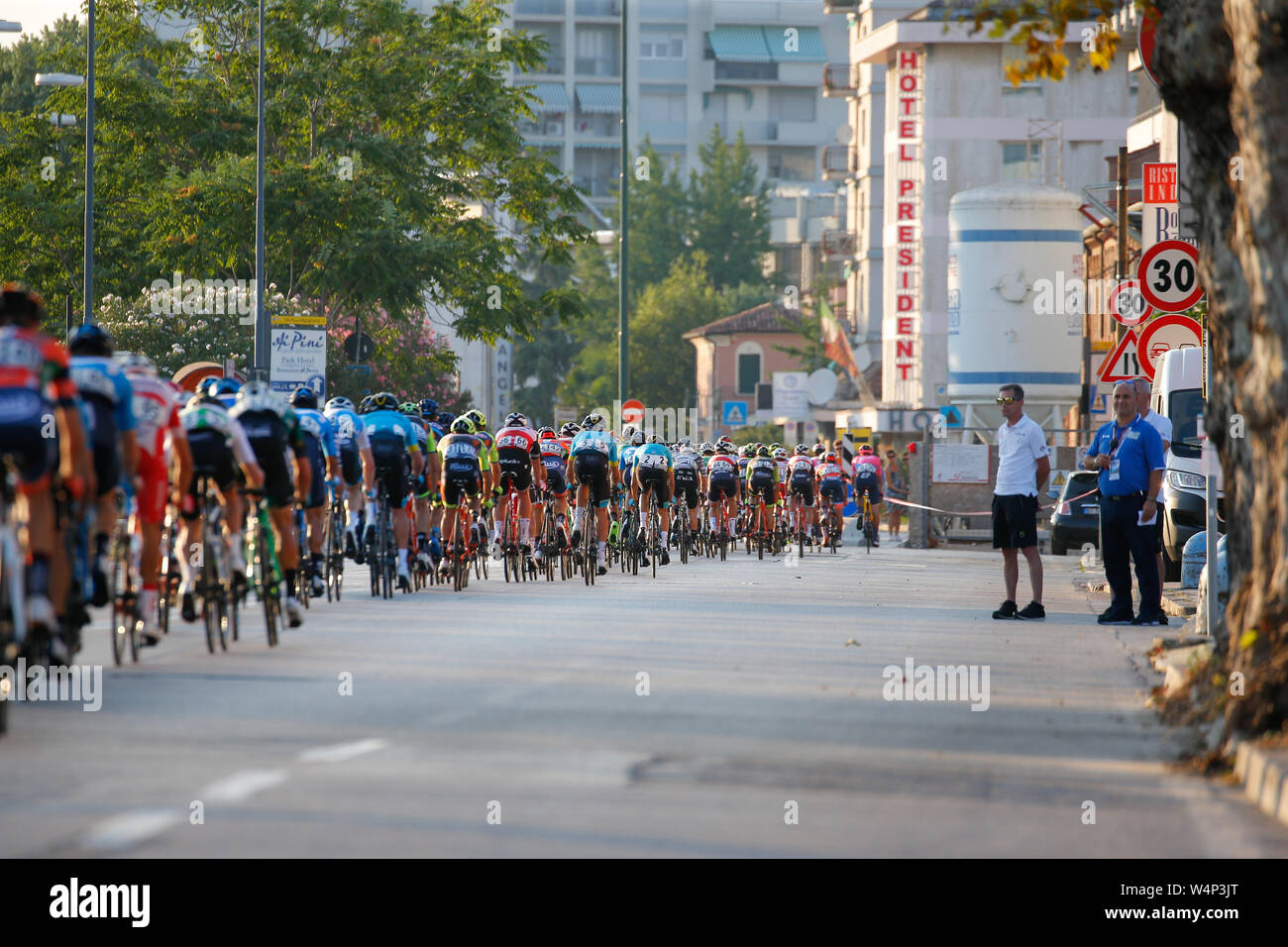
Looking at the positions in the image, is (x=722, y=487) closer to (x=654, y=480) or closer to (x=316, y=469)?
(x=654, y=480)

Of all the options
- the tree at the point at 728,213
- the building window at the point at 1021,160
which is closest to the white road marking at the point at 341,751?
the building window at the point at 1021,160

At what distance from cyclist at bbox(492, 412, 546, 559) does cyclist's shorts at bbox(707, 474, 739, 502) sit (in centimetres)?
1025

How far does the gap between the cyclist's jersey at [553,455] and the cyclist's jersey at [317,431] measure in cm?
608

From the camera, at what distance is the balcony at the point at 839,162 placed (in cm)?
8819

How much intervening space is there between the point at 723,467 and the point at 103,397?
22.8 metres

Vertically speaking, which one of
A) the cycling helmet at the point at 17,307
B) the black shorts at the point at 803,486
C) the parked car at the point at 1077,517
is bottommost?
the parked car at the point at 1077,517

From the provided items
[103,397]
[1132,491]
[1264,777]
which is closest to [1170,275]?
[1132,491]

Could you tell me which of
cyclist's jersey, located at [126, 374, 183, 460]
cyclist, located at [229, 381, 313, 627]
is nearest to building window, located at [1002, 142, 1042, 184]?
cyclist, located at [229, 381, 313, 627]

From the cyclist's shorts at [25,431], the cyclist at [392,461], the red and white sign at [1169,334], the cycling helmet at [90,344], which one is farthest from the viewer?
the red and white sign at [1169,334]

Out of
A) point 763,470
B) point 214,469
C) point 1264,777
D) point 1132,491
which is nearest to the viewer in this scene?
point 1264,777

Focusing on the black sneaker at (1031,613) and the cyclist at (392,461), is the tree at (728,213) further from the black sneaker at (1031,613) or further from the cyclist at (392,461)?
the black sneaker at (1031,613)

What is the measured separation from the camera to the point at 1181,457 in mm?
26234
